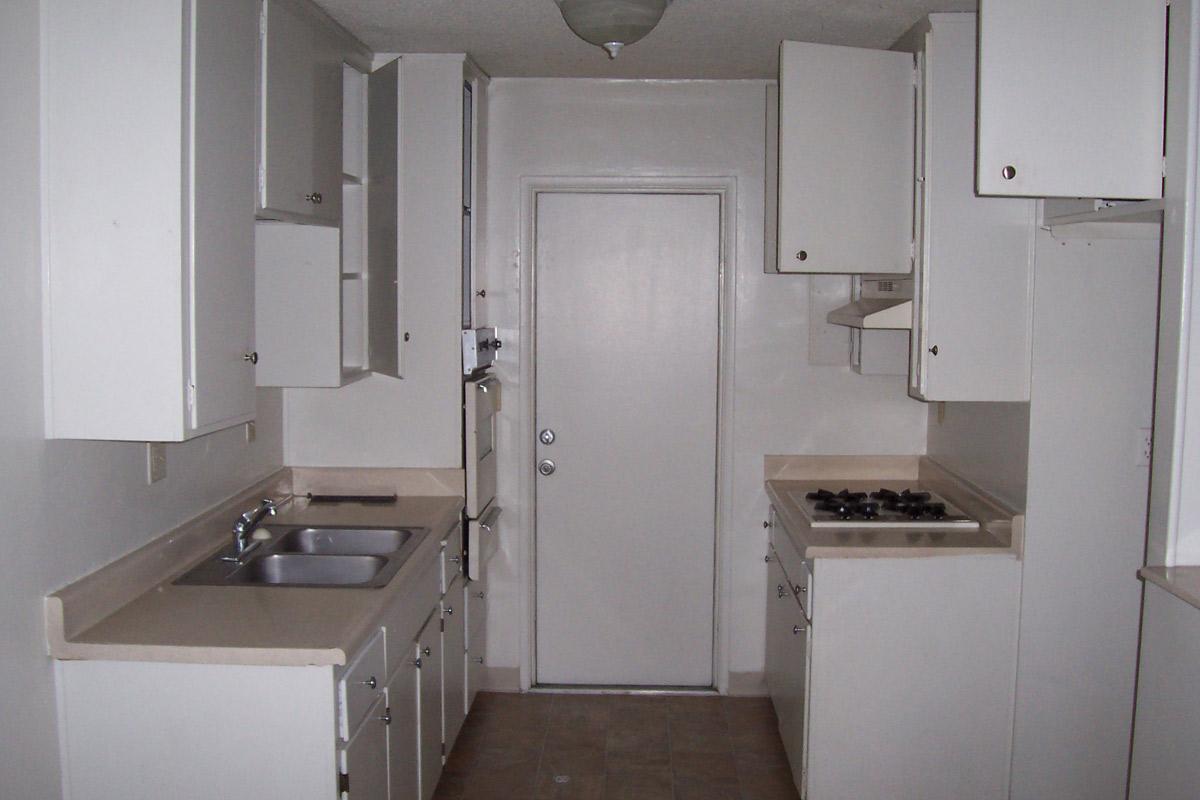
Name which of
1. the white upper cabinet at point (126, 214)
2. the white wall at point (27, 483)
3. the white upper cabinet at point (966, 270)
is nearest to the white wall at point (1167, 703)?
the white upper cabinet at point (966, 270)

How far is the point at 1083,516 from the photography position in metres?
3.02

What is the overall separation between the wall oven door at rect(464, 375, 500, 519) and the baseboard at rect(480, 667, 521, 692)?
73 centimetres

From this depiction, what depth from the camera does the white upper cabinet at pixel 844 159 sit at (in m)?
3.03

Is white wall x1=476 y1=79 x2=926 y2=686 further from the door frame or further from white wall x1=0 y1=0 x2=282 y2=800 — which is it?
white wall x1=0 y1=0 x2=282 y2=800

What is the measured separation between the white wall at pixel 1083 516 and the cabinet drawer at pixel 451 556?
5.73ft

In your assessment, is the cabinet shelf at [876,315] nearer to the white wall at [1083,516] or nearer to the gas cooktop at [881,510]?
the white wall at [1083,516]

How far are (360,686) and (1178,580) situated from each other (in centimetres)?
176

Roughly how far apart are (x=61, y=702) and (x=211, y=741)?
12.8 inches

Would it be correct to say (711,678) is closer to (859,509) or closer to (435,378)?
(859,509)

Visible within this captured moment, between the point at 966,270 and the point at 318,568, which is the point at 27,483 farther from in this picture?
the point at 966,270

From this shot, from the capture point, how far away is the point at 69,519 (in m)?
2.28

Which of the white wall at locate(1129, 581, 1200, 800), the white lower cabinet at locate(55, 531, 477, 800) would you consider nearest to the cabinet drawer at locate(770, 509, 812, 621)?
the white wall at locate(1129, 581, 1200, 800)

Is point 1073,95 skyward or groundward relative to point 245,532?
skyward

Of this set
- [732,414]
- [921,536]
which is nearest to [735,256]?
[732,414]
